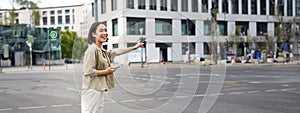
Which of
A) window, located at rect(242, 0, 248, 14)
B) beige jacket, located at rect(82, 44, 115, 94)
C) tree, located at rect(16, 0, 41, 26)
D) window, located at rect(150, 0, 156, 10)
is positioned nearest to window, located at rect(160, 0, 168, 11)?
window, located at rect(150, 0, 156, 10)

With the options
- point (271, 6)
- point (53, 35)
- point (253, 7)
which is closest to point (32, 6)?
point (253, 7)

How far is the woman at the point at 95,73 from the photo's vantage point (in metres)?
4.94

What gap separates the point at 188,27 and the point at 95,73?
2719mm

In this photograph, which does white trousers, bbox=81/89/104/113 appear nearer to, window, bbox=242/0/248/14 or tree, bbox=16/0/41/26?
tree, bbox=16/0/41/26

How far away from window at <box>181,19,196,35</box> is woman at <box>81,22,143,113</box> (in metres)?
2.15

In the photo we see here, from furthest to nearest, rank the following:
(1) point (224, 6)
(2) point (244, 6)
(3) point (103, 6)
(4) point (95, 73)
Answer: (2) point (244, 6)
(1) point (224, 6)
(3) point (103, 6)
(4) point (95, 73)

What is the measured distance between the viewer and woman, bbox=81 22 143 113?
16.2ft

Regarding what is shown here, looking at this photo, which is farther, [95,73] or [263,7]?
[263,7]

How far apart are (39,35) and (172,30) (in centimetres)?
5870

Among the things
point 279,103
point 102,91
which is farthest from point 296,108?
point 102,91

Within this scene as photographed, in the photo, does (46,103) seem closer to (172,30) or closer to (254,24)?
(172,30)

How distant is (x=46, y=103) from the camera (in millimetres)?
12531

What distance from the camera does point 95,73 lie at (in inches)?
194

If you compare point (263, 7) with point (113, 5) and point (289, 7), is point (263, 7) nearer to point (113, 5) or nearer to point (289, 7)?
point (289, 7)
